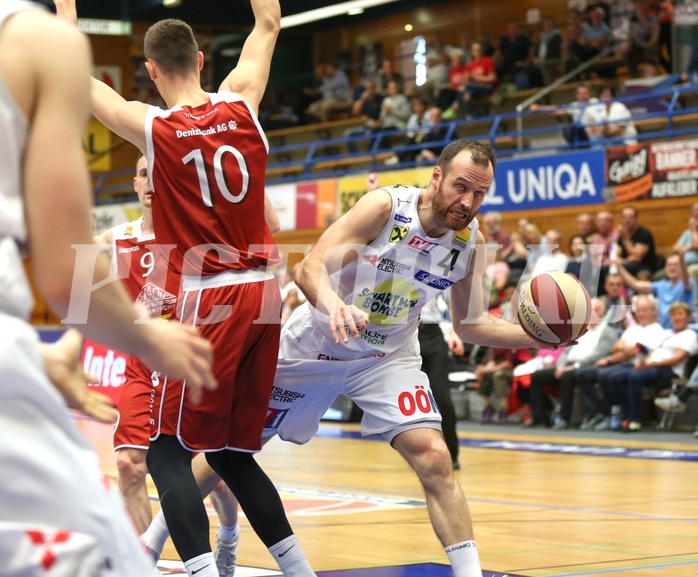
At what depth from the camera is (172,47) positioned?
13.7 ft

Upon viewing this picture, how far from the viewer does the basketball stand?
5031mm

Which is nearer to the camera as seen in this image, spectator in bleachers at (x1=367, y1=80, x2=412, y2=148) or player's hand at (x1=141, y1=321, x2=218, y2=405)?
player's hand at (x1=141, y1=321, x2=218, y2=405)

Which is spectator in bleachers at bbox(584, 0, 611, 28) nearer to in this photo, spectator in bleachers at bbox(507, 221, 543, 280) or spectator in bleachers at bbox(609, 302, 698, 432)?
spectator in bleachers at bbox(507, 221, 543, 280)

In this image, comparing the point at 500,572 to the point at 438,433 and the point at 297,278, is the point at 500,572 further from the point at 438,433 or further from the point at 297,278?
the point at 297,278

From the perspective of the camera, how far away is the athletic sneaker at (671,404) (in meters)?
11.8

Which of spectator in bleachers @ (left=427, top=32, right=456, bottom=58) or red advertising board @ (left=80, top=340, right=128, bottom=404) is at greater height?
spectator in bleachers @ (left=427, top=32, right=456, bottom=58)

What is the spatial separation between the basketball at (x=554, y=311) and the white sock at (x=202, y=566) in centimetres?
185

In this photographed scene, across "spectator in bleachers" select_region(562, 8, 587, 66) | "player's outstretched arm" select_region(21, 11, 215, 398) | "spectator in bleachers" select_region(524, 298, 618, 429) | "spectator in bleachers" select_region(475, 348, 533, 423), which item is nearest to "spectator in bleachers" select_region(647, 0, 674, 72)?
"spectator in bleachers" select_region(562, 8, 587, 66)

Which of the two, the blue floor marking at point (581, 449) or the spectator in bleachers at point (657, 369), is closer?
the blue floor marking at point (581, 449)

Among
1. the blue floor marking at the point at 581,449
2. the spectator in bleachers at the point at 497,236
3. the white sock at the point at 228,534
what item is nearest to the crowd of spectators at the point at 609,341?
the spectator in bleachers at the point at 497,236

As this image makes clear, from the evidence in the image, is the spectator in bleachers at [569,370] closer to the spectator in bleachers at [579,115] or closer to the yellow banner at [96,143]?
the spectator in bleachers at [579,115]

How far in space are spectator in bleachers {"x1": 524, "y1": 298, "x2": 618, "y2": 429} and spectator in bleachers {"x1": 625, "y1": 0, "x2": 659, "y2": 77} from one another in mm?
7383

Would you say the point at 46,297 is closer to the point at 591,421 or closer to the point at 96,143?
the point at 591,421

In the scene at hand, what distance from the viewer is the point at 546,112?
17.8 m
